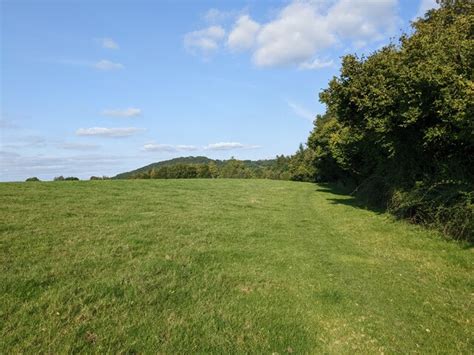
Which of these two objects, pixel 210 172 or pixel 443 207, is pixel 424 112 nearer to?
pixel 443 207

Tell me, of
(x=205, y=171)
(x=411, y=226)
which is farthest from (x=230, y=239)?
(x=205, y=171)

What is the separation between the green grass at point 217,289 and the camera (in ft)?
18.4

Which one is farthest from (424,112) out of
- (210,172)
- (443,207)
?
(210,172)

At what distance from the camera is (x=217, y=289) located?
768cm

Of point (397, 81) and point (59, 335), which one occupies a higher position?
point (397, 81)

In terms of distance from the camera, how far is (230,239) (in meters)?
12.6

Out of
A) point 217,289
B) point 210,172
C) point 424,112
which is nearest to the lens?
point 217,289

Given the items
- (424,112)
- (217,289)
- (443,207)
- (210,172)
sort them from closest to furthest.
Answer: (217,289), (443,207), (424,112), (210,172)

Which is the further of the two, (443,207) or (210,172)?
(210,172)

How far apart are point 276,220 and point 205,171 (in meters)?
106

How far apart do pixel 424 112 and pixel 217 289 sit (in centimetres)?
1255

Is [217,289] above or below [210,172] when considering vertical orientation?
below

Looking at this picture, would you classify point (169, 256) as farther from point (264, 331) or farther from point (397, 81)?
point (397, 81)

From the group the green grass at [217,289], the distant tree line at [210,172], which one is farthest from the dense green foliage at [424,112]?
the distant tree line at [210,172]
